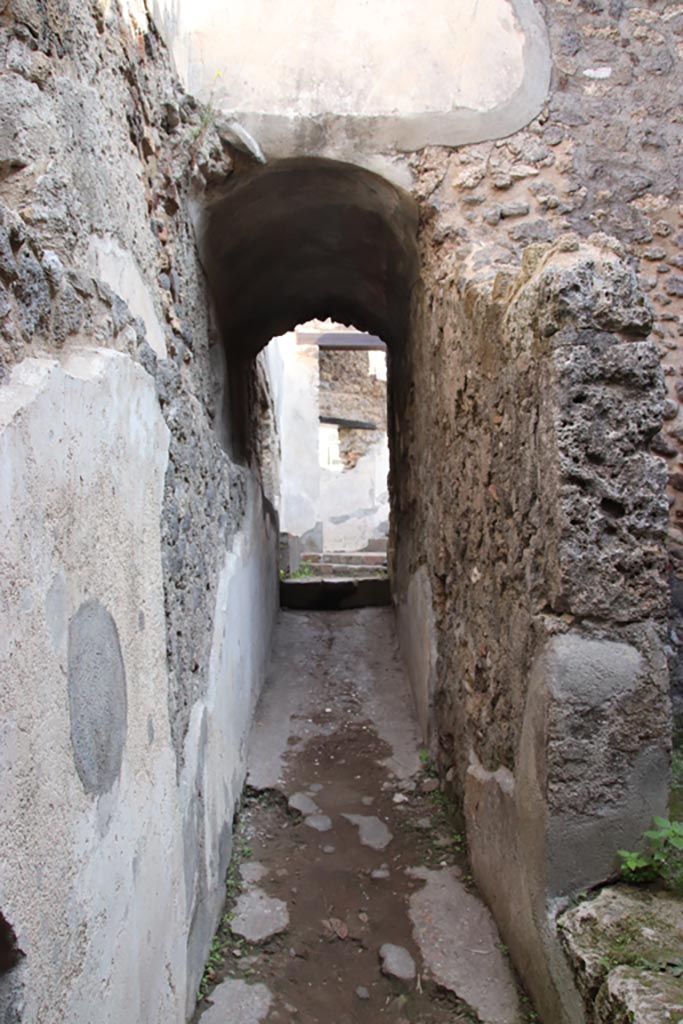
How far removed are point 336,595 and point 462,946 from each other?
3709 mm

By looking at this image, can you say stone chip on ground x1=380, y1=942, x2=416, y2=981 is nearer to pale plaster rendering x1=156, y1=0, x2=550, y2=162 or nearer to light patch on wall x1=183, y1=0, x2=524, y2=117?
pale plaster rendering x1=156, y1=0, x2=550, y2=162

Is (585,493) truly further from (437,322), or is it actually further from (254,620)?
(254,620)

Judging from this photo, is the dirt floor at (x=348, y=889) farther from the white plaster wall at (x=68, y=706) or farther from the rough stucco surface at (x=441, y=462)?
the white plaster wall at (x=68, y=706)

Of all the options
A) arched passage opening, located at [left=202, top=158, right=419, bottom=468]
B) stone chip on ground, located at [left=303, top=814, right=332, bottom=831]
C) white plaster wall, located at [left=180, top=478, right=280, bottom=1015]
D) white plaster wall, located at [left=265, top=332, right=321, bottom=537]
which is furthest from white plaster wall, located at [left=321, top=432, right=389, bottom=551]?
stone chip on ground, located at [left=303, top=814, right=332, bottom=831]

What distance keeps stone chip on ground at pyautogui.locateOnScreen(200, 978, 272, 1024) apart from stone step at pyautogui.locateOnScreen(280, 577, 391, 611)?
12.4 feet

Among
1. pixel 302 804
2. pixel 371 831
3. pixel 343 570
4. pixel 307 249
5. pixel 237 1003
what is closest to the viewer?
pixel 237 1003

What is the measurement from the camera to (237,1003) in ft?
6.96

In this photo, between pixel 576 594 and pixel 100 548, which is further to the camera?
pixel 576 594

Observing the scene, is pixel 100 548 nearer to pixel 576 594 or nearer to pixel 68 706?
pixel 68 706

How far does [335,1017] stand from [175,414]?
1.73m

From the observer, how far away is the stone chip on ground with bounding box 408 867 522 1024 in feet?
6.85

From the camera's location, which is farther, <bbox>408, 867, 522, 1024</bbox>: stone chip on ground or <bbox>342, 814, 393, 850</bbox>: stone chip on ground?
<bbox>342, 814, 393, 850</bbox>: stone chip on ground

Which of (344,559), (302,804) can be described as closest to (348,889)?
(302,804)

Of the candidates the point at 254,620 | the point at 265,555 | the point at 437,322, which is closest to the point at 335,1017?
the point at 254,620
